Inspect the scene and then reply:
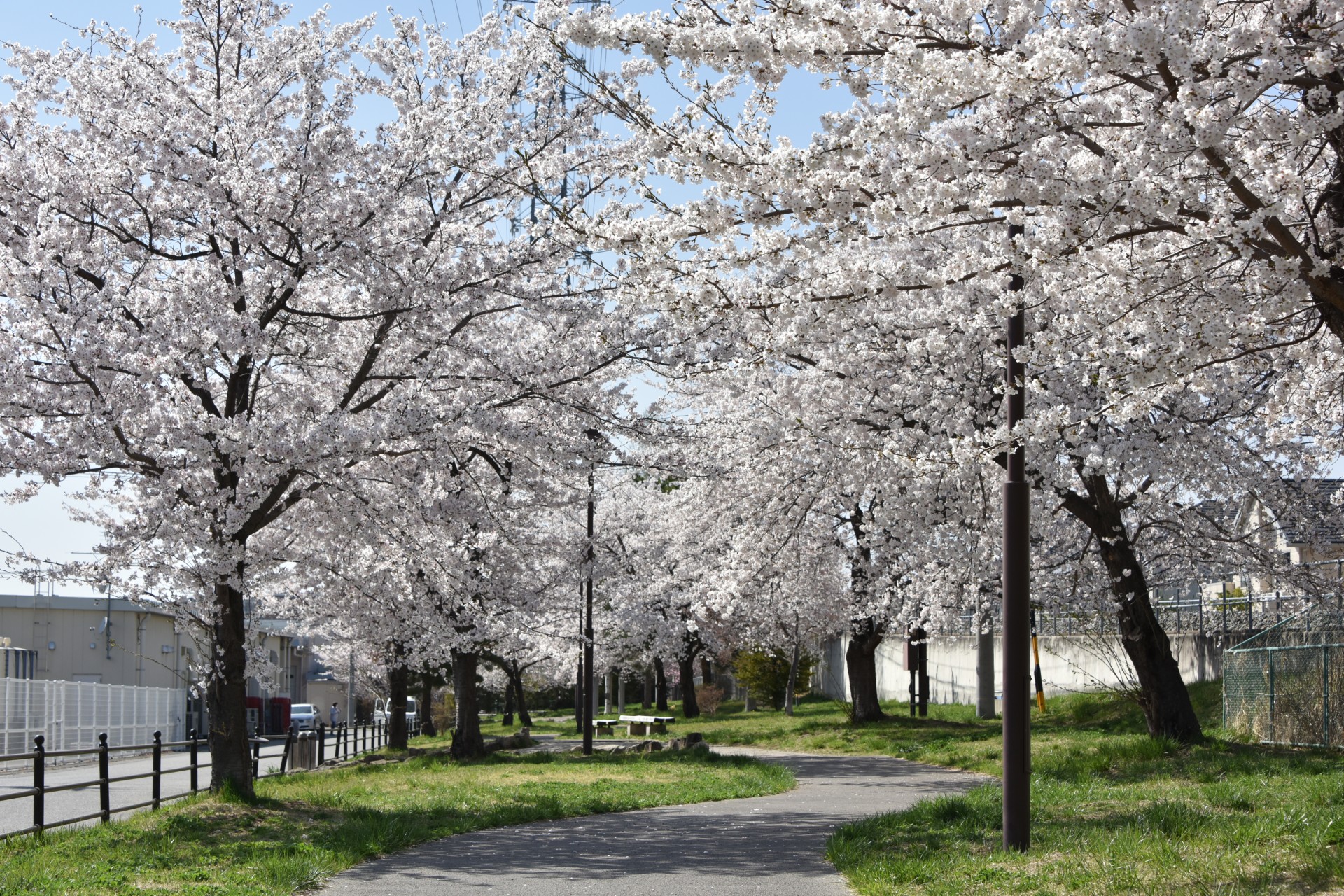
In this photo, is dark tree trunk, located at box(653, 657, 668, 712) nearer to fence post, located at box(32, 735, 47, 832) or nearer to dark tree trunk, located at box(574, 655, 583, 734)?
dark tree trunk, located at box(574, 655, 583, 734)

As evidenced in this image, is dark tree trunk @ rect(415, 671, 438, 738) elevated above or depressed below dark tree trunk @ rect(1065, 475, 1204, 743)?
below

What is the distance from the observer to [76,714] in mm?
30781

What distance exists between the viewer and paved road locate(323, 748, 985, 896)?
907 centimetres

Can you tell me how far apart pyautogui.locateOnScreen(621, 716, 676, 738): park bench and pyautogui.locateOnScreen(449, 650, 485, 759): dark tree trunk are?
865 cm

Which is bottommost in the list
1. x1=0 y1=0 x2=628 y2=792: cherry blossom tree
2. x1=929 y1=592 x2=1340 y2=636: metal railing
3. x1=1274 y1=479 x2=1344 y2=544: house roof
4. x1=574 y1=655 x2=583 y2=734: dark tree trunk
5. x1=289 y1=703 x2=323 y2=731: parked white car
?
x1=289 y1=703 x2=323 y2=731: parked white car

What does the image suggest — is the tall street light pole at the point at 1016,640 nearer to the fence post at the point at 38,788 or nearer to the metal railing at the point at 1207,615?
the fence post at the point at 38,788

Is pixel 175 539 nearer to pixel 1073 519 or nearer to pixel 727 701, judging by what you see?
pixel 1073 519

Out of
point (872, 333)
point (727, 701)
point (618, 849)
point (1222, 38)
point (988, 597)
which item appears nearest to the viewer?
point (1222, 38)

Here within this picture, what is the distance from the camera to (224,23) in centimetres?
1376

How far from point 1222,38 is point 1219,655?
70.4 feet

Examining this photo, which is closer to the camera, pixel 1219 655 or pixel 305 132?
pixel 305 132

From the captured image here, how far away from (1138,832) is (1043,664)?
85.8 feet

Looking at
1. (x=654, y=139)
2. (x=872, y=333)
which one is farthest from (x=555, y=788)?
(x=654, y=139)

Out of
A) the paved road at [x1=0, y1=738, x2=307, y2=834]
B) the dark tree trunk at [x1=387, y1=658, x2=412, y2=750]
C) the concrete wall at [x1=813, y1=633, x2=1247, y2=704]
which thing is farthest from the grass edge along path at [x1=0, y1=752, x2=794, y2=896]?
the dark tree trunk at [x1=387, y1=658, x2=412, y2=750]
